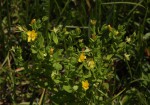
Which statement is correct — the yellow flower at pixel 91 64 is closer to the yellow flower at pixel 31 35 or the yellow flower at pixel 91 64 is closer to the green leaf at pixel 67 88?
the green leaf at pixel 67 88

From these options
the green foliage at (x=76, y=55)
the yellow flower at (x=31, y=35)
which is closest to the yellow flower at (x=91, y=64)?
the green foliage at (x=76, y=55)

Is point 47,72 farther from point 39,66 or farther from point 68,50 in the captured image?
point 68,50

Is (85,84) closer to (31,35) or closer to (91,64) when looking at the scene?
(91,64)

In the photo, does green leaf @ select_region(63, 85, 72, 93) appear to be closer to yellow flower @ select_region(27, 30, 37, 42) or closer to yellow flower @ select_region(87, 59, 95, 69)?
yellow flower @ select_region(87, 59, 95, 69)

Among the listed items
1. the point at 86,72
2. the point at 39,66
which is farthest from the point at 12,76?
the point at 86,72

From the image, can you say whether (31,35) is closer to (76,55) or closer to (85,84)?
(76,55)

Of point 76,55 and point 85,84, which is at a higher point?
point 76,55

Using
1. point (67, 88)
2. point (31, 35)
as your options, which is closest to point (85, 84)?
point (67, 88)

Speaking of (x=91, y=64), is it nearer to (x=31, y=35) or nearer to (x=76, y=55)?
(x=76, y=55)

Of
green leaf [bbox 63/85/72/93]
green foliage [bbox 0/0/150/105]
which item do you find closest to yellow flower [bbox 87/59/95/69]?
green foliage [bbox 0/0/150/105]

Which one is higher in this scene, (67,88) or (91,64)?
(91,64)

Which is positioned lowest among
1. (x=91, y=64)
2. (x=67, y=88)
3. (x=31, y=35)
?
(x=67, y=88)
